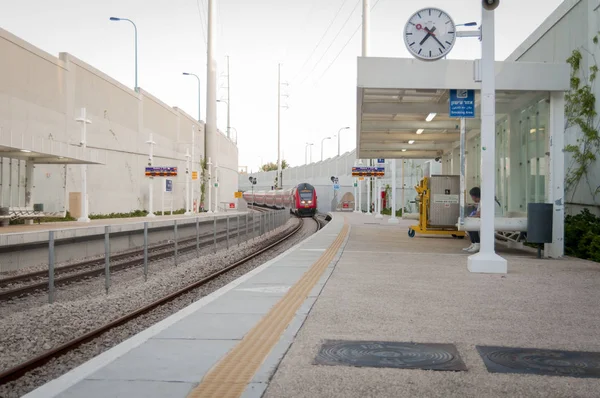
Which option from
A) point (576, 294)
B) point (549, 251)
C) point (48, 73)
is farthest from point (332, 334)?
point (48, 73)

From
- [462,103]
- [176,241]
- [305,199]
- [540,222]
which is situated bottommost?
[176,241]

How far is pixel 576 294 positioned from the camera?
877 cm

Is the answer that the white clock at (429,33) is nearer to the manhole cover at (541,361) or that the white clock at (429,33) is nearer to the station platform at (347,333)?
the station platform at (347,333)

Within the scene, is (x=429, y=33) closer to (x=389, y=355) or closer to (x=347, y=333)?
(x=347, y=333)

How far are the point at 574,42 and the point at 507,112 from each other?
246 cm

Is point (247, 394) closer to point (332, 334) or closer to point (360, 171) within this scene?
point (332, 334)

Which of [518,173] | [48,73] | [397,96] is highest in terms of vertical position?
[48,73]

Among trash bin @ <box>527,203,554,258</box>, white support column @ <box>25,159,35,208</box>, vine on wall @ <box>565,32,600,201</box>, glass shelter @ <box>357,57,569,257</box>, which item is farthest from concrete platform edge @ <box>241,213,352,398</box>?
white support column @ <box>25,159,35,208</box>

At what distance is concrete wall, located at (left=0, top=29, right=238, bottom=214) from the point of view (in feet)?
86.2

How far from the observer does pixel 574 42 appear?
55.3 feet

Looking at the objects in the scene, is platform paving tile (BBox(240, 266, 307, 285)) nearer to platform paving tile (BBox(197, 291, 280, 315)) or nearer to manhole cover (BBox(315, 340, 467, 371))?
platform paving tile (BBox(197, 291, 280, 315))

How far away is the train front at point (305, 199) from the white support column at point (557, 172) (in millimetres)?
39600

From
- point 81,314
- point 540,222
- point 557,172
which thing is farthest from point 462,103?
point 81,314

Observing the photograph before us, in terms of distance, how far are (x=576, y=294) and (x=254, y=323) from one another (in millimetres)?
4779
